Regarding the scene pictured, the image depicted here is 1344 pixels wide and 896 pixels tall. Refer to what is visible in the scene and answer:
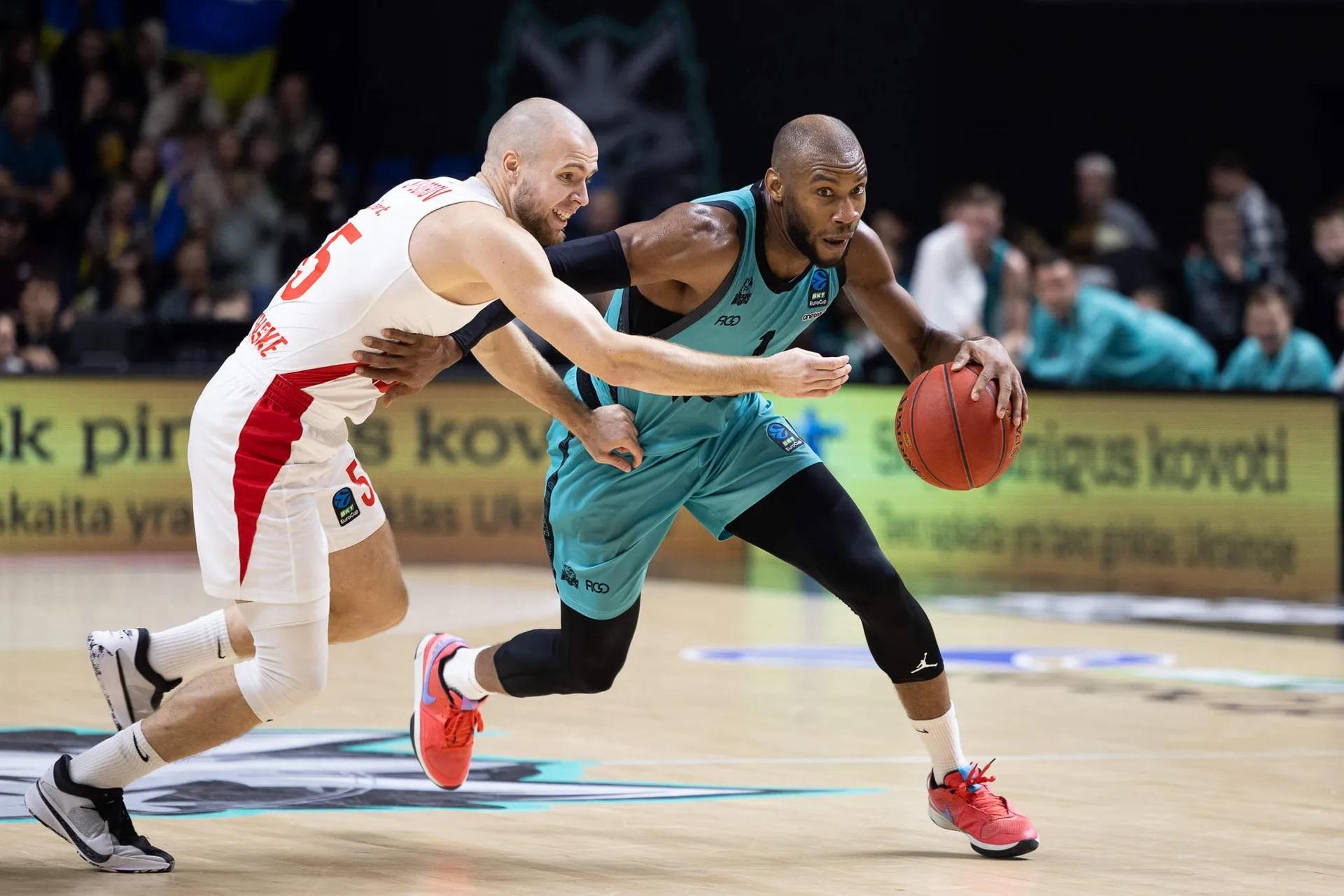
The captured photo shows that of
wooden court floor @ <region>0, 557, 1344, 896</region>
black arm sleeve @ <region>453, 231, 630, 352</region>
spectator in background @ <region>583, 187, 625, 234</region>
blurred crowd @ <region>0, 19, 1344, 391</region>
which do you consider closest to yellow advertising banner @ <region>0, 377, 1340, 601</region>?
blurred crowd @ <region>0, 19, 1344, 391</region>

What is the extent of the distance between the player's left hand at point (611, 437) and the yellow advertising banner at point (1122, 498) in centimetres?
633

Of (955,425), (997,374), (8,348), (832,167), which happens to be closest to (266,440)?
(832,167)

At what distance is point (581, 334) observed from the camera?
4.46 m

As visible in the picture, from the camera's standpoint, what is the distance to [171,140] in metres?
14.5

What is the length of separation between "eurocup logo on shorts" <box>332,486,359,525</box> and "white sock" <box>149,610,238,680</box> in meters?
0.51

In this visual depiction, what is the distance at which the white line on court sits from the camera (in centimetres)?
603

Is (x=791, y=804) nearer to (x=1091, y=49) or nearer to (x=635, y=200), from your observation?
(x=635, y=200)

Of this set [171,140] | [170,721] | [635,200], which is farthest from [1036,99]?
[170,721]

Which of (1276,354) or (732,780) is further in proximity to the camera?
(1276,354)

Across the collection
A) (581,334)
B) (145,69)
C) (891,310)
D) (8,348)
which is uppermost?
(145,69)

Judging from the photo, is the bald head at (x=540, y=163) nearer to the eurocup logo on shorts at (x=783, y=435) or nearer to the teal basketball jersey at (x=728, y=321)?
the teal basketball jersey at (x=728, y=321)

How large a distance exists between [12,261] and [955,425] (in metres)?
9.74

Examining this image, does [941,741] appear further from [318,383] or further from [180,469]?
[180,469]

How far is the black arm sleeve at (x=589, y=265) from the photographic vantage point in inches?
193
